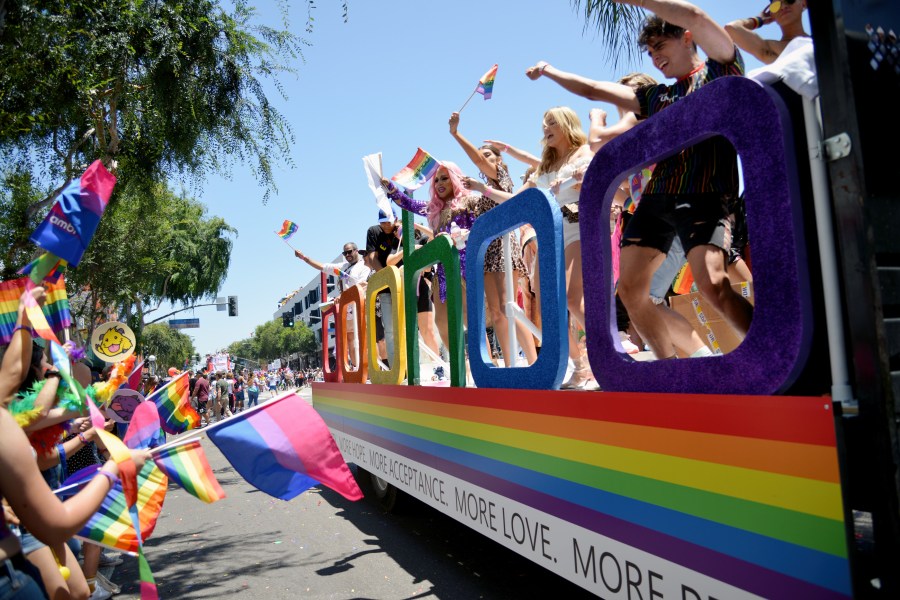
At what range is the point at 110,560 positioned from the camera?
19.6 ft

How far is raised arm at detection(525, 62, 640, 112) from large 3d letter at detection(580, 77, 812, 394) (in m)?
0.83

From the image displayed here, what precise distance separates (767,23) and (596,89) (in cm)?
76

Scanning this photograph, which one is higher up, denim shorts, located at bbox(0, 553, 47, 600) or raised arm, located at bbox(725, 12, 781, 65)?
raised arm, located at bbox(725, 12, 781, 65)

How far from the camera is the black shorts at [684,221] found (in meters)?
2.69

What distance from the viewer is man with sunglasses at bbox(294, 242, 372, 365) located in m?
7.93

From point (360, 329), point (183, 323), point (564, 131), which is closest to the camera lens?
point (564, 131)

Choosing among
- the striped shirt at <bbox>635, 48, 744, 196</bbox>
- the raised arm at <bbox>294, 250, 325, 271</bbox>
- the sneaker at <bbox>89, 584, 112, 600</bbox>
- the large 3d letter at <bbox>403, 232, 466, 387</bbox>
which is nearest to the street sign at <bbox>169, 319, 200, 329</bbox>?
the raised arm at <bbox>294, 250, 325, 271</bbox>

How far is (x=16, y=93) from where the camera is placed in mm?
7410

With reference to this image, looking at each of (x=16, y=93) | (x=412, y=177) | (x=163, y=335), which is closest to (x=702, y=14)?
(x=412, y=177)

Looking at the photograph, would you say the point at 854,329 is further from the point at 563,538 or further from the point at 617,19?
the point at 617,19

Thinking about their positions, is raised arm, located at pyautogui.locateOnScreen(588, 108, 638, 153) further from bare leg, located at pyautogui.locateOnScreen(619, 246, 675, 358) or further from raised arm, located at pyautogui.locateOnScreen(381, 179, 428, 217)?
raised arm, located at pyautogui.locateOnScreen(381, 179, 428, 217)

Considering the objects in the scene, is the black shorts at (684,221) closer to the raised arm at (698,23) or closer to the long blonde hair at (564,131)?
the raised arm at (698,23)

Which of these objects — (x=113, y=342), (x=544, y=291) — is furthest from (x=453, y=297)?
(x=113, y=342)

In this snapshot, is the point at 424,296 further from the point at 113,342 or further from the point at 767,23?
the point at 767,23
